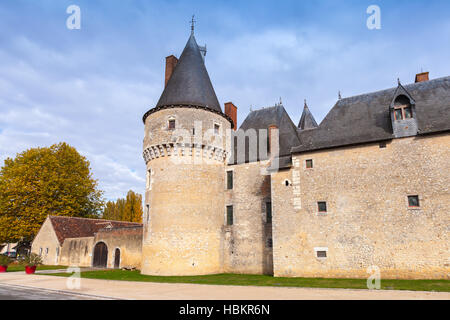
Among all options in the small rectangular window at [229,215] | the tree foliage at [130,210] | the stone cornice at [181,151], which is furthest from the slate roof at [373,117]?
the tree foliage at [130,210]

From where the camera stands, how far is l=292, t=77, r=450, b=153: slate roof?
15.4 meters

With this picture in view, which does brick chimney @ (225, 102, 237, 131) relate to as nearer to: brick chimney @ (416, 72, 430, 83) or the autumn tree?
brick chimney @ (416, 72, 430, 83)

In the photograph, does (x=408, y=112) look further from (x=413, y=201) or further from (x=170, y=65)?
(x=170, y=65)

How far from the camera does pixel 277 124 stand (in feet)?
71.9

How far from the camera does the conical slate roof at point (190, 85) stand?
1970cm

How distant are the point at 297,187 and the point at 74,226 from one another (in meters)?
23.2

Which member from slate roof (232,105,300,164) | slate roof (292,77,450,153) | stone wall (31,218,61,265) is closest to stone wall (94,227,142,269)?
stone wall (31,218,61,265)

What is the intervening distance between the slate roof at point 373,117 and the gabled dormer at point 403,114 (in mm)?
282

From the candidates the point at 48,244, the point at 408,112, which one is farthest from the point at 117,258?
the point at 408,112

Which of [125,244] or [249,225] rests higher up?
[249,225]

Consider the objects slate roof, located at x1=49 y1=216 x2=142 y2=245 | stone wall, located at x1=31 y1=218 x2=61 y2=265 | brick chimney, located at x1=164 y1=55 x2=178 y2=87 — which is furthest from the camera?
slate roof, located at x1=49 y1=216 x2=142 y2=245

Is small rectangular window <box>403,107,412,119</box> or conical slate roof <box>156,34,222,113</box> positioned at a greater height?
conical slate roof <box>156,34,222,113</box>

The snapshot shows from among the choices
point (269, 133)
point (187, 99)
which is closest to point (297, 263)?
point (269, 133)

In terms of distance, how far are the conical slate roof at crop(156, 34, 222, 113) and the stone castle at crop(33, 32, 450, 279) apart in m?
0.09
